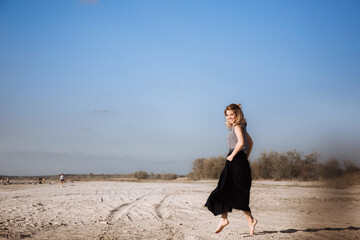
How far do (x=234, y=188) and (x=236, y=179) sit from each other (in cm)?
16

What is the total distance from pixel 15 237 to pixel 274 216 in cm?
608

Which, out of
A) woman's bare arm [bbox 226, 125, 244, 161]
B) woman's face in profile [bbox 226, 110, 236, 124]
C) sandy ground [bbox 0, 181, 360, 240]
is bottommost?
sandy ground [bbox 0, 181, 360, 240]

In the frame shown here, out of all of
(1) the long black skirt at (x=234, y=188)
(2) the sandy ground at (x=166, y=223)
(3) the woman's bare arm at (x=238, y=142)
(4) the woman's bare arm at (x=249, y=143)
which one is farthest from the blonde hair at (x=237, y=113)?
(2) the sandy ground at (x=166, y=223)

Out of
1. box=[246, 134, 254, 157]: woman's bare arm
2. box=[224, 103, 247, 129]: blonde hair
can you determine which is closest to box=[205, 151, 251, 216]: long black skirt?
box=[246, 134, 254, 157]: woman's bare arm

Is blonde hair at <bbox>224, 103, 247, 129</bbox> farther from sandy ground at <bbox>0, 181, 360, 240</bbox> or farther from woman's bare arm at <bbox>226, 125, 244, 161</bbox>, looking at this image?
sandy ground at <bbox>0, 181, 360, 240</bbox>

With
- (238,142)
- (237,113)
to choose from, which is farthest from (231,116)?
(238,142)

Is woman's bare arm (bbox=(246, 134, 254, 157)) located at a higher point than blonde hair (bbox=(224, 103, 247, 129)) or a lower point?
lower

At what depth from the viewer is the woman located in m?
6.18

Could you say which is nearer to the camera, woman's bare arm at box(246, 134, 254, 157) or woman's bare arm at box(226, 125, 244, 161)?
woman's bare arm at box(226, 125, 244, 161)

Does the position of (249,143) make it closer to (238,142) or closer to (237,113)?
(238,142)

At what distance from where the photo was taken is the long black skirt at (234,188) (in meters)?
6.19

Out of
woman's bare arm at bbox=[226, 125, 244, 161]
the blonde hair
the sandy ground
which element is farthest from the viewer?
the sandy ground

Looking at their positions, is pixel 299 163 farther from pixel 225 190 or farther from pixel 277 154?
pixel 225 190

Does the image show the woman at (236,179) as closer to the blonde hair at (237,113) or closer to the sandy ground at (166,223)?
the blonde hair at (237,113)
